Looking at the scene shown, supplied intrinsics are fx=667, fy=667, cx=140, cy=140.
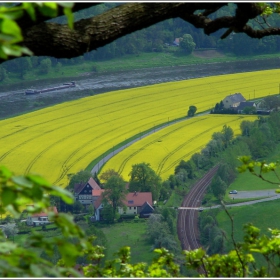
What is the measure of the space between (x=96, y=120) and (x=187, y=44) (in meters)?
5.94

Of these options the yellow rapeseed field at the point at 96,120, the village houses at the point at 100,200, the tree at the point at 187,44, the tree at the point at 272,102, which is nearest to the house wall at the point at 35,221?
the village houses at the point at 100,200

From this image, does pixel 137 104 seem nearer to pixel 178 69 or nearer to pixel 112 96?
pixel 112 96

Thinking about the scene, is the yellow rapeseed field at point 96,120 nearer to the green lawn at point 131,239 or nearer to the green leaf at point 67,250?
the green lawn at point 131,239

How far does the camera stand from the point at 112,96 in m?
19.6

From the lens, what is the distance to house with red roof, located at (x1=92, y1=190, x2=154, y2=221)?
12758mm

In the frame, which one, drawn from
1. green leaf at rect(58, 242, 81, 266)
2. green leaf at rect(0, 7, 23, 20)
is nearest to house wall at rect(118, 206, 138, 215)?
green leaf at rect(58, 242, 81, 266)

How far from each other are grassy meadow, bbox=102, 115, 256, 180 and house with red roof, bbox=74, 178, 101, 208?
78 cm

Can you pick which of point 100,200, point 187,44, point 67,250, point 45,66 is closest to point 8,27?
point 67,250

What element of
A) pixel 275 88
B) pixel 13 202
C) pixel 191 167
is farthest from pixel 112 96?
pixel 13 202

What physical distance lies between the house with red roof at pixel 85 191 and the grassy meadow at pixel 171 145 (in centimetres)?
78

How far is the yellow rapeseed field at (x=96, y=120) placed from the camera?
14.5 m

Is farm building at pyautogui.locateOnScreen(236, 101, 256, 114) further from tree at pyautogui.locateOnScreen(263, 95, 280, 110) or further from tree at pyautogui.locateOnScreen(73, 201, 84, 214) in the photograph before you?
tree at pyautogui.locateOnScreen(73, 201, 84, 214)

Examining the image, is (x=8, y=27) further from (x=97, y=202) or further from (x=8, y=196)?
(x=97, y=202)

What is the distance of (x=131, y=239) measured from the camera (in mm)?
10867
